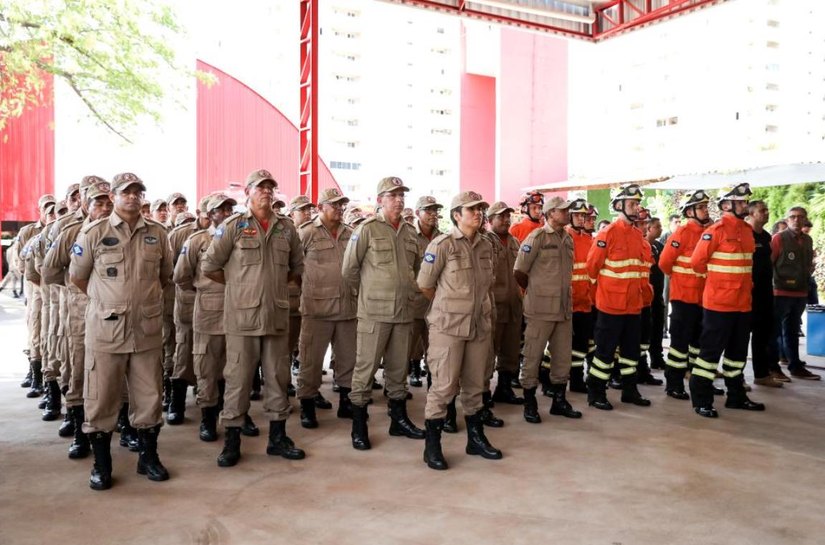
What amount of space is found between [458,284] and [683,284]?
9.36ft

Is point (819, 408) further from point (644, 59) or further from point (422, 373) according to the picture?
point (644, 59)

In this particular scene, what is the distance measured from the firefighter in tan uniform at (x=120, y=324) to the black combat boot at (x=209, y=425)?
751mm

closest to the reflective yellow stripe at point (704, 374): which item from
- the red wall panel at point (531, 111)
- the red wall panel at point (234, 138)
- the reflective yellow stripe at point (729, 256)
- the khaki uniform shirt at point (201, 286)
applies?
the reflective yellow stripe at point (729, 256)

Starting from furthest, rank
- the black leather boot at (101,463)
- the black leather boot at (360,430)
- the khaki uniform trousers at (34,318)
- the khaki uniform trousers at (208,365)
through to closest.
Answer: the khaki uniform trousers at (34,318) → the khaki uniform trousers at (208,365) → the black leather boot at (360,430) → the black leather boot at (101,463)

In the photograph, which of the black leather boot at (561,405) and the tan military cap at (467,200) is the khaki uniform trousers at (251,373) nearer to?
the tan military cap at (467,200)

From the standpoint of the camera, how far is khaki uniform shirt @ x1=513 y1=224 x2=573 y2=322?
5516 mm

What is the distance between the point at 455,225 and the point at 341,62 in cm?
5245

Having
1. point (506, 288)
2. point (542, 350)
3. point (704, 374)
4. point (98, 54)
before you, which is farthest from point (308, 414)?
point (98, 54)

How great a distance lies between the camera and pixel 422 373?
7.82 metres

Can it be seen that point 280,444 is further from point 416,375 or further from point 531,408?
point 416,375

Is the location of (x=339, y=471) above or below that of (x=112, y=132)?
below

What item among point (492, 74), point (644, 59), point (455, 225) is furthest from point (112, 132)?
point (644, 59)

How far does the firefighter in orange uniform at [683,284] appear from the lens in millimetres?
Result: 6297

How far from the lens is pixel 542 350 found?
5.57 metres
